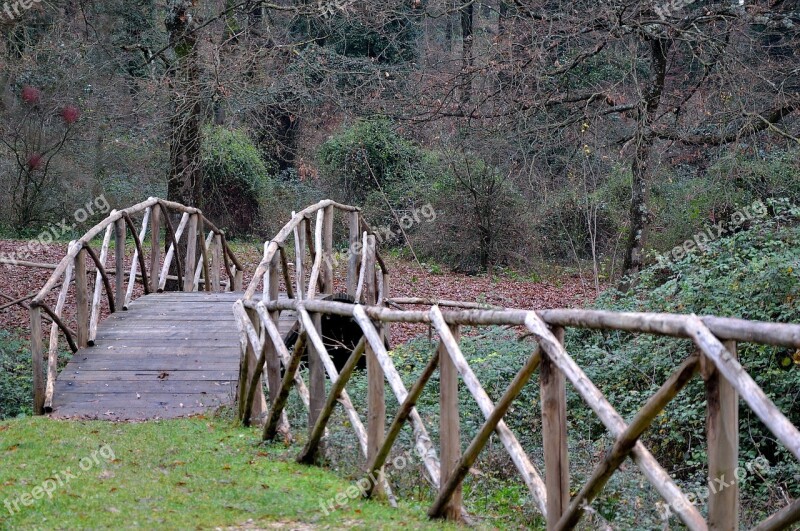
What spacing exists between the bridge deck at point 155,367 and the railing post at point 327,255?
3.31 feet

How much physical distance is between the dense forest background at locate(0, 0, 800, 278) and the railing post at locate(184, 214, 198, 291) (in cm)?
183

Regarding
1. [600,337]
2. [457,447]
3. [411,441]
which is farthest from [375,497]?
[600,337]

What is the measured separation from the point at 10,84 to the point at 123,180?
13.5 feet

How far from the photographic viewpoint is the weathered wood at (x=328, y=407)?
5352mm

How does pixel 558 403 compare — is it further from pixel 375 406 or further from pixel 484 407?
pixel 375 406

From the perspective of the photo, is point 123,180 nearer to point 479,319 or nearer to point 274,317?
point 274,317

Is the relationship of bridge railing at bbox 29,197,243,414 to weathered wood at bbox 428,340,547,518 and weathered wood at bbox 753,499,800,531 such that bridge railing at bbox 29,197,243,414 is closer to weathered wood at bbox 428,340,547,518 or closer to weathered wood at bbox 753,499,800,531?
weathered wood at bbox 428,340,547,518

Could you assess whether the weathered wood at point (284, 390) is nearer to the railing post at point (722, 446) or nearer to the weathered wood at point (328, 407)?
the weathered wood at point (328, 407)

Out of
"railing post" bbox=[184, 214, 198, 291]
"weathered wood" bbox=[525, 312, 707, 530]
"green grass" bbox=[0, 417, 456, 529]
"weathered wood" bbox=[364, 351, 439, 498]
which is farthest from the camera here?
"railing post" bbox=[184, 214, 198, 291]


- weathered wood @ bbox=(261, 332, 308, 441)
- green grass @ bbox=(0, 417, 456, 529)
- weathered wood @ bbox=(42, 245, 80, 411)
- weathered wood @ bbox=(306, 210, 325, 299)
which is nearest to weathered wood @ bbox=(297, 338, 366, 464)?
green grass @ bbox=(0, 417, 456, 529)

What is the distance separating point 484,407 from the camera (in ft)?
14.0

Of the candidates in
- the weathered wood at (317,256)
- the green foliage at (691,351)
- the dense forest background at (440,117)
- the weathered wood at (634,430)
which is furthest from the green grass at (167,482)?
the dense forest background at (440,117)

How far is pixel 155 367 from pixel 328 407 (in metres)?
4.02

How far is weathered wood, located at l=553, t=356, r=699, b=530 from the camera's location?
10.5 ft
